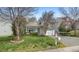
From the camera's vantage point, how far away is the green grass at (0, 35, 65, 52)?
201cm

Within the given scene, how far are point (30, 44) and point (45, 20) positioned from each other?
29 centimetres

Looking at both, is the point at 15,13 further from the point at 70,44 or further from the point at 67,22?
the point at 70,44

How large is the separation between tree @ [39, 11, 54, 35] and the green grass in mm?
89

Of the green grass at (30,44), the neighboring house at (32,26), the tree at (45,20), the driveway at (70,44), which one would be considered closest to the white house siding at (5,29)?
the green grass at (30,44)

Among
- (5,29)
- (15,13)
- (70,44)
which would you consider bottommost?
(70,44)

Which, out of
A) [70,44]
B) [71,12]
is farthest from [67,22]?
[70,44]

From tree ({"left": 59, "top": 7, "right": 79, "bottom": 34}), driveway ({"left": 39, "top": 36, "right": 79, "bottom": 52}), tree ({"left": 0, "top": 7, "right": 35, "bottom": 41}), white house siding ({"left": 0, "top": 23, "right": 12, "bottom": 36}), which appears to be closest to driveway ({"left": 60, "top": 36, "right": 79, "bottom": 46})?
driveway ({"left": 39, "top": 36, "right": 79, "bottom": 52})

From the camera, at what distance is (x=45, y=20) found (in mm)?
2021

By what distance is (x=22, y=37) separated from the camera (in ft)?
6.68

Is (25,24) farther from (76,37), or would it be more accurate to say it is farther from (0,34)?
(76,37)

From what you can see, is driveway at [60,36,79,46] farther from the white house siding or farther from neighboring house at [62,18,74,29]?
the white house siding
